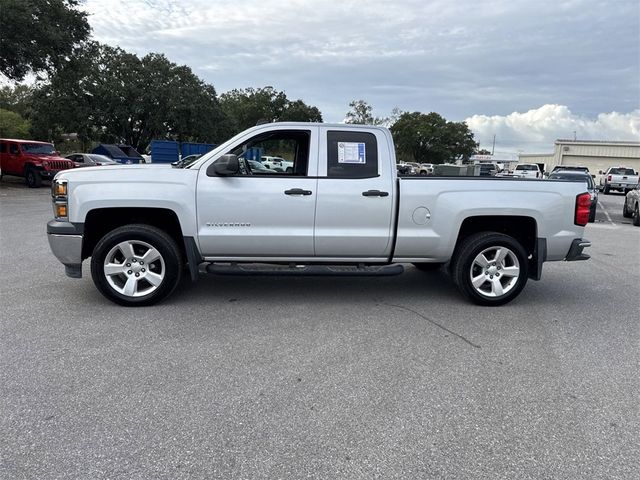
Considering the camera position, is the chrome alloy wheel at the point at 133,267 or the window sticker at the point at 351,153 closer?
the chrome alloy wheel at the point at 133,267

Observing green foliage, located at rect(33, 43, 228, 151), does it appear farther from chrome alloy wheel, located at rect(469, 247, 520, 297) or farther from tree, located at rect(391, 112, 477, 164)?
tree, located at rect(391, 112, 477, 164)

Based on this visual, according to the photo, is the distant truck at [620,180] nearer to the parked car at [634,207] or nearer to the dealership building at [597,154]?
the parked car at [634,207]

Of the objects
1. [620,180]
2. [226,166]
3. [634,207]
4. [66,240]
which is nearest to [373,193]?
[226,166]

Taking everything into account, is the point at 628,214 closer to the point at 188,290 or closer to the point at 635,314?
the point at 635,314

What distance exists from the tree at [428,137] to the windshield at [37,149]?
64407mm

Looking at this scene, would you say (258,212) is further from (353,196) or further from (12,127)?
(12,127)

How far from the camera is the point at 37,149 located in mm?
21500

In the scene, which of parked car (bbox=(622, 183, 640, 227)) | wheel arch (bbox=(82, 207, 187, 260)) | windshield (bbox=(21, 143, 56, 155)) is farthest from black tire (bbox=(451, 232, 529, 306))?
windshield (bbox=(21, 143, 56, 155))

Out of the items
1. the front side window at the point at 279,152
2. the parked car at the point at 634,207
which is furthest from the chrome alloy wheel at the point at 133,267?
the parked car at the point at 634,207

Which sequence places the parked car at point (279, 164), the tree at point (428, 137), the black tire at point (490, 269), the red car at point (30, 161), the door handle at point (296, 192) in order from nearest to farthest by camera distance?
the door handle at point (296, 192) → the black tire at point (490, 269) → the parked car at point (279, 164) → the red car at point (30, 161) → the tree at point (428, 137)

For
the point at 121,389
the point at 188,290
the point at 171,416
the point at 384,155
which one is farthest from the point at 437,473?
the point at 188,290

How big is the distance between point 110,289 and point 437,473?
3815 millimetres

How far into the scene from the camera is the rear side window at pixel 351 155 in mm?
5344

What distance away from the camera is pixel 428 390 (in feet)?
11.7
